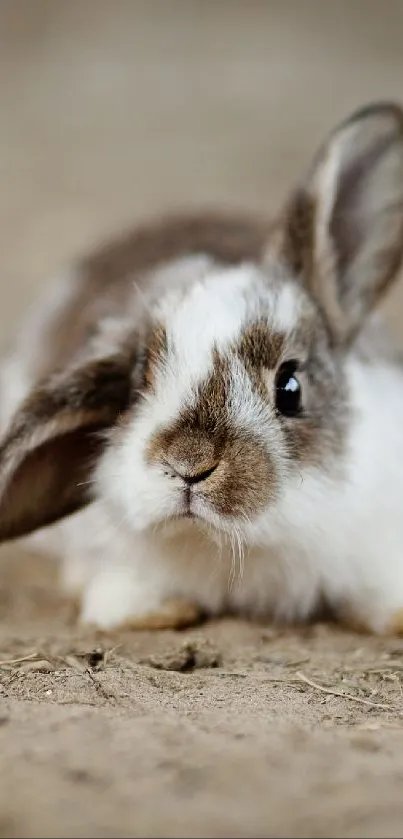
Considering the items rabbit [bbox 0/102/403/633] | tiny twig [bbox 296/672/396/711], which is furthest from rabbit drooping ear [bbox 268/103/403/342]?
tiny twig [bbox 296/672/396/711]

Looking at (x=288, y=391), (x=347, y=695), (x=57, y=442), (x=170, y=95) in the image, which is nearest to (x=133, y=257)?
(x=57, y=442)

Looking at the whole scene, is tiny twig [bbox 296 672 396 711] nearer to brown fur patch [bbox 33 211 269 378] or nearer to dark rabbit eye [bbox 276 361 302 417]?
dark rabbit eye [bbox 276 361 302 417]

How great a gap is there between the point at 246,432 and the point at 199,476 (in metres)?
0.15

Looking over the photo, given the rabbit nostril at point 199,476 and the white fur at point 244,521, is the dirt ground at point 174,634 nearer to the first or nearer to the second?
the white fur at point 244,521

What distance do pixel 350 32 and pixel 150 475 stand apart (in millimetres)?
5215

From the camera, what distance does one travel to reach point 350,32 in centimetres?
645

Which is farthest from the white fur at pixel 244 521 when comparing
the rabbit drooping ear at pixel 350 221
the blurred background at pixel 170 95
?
the blurred background at pixel 170 95

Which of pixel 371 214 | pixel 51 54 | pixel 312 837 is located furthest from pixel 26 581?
pixel 51 54

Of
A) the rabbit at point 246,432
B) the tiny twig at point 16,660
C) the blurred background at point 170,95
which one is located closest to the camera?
the tiny twig at point 16,660

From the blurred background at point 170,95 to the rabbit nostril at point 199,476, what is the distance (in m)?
3.29

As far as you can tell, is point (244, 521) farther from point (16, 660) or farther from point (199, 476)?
point (16, 660)

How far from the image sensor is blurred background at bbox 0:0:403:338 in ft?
17.9

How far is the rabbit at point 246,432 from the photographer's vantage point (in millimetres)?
2004

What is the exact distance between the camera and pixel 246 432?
6.53ft
